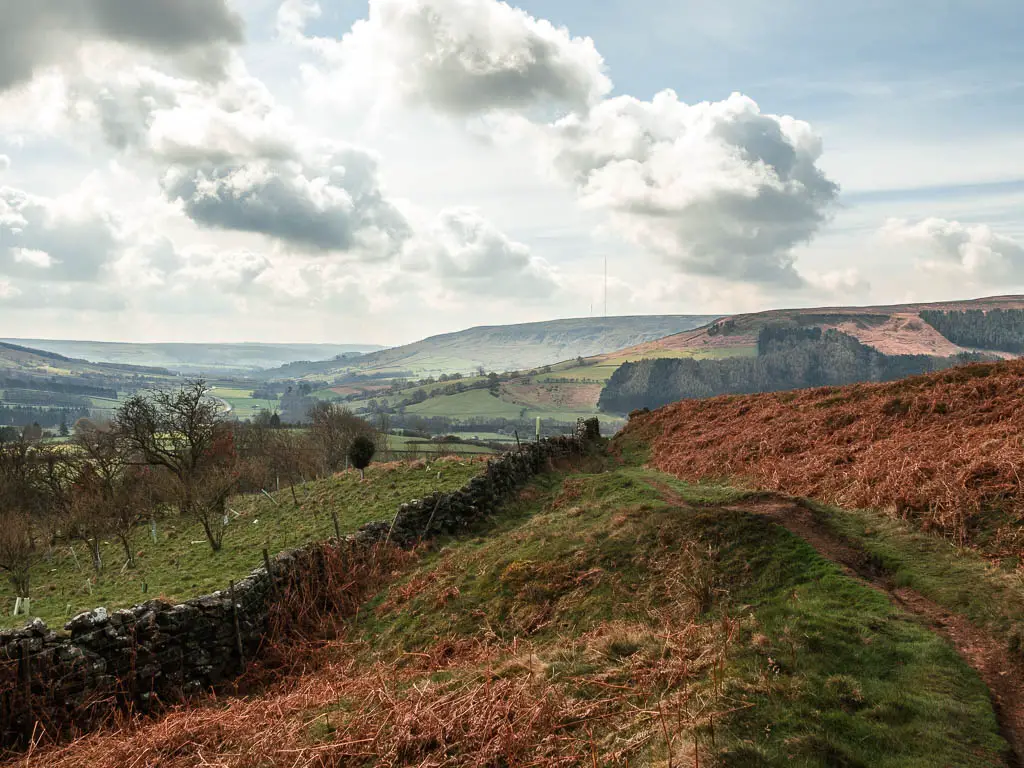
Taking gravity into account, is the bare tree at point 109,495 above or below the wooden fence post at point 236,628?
below

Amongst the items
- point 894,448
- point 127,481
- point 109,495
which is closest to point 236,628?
point 894,448

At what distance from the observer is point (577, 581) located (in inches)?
528

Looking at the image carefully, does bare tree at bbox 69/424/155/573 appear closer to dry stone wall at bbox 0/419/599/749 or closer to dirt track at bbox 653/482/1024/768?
dry stone wall at bbox 0/419/599/749

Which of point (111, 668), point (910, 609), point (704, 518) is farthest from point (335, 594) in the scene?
point (910, 609)

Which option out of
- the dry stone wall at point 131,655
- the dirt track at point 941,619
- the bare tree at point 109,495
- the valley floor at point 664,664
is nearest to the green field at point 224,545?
the bare tree at point 109,495

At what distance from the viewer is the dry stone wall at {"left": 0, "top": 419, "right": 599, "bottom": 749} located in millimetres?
10750

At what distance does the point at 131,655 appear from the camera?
1202 cm

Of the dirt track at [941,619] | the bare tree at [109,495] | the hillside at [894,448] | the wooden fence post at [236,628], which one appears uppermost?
the hillside at [894,448]

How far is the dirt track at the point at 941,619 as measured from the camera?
298 inches

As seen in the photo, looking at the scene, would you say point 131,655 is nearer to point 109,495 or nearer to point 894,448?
point 894,448

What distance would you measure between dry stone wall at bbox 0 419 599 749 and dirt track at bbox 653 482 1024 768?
510 inches

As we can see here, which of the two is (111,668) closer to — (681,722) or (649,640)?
(649,640)

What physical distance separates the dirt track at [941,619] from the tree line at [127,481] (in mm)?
24667

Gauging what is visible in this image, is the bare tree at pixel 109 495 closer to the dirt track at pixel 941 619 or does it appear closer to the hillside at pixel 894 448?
the hillside at pixel 894 448
